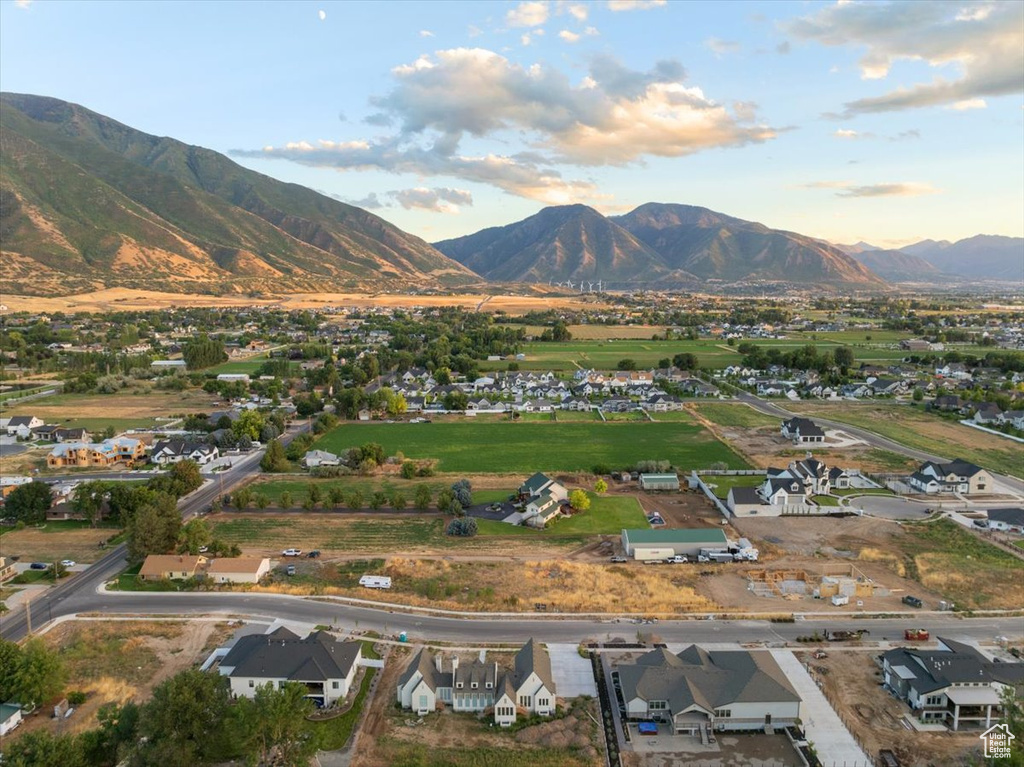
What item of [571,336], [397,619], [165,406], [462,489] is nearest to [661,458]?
[462,489]

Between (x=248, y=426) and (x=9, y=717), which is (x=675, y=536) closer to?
(x=9, y=717)

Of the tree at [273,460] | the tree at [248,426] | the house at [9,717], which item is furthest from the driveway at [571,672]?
the tree at [248,426]

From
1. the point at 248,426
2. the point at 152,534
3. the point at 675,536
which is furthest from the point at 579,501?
the point at 248,426

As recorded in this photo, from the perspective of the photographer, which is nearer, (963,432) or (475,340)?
(963,432)

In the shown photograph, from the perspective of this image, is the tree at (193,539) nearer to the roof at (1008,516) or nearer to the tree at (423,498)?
the tree at (423,498)

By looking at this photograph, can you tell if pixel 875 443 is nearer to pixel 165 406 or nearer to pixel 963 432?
pixel 963 432

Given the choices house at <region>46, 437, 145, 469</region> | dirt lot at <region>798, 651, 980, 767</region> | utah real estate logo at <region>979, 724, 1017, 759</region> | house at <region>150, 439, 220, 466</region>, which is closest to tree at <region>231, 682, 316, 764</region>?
dirt lot at <region>798, 651, 980, 767</region>
